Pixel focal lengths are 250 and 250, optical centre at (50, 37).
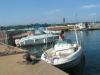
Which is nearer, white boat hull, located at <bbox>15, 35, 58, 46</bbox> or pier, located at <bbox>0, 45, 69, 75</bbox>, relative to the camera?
pier, located at <bbox>0, 45, 69, 75</bbox>

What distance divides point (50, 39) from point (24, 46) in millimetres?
5882

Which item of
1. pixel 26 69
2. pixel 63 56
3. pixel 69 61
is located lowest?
pixel 69 61

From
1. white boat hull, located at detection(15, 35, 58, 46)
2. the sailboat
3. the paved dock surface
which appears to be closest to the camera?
the paved dock surface

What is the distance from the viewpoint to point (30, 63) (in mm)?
15602

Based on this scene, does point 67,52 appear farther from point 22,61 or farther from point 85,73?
point 22,61

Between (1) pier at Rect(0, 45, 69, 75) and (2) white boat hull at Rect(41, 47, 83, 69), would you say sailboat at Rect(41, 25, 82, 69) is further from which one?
(1) pier at Rect(0, 45, 69, 75)

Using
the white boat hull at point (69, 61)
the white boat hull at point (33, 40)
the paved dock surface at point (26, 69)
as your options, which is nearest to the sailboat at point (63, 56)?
the white boat hull at point (69, 61)

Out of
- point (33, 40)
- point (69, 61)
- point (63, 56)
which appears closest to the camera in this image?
point (69, 61)

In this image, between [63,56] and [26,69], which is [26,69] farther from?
[63,56]

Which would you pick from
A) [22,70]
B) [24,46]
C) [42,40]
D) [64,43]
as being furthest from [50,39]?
[22,70]

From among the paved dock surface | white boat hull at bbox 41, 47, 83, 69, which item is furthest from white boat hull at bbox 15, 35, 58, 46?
the paved dock surface

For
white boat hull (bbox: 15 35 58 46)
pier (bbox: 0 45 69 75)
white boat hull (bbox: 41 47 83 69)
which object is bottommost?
white boat hull (bbox: 15 35 58 46)

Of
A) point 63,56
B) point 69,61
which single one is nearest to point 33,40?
point 63,56

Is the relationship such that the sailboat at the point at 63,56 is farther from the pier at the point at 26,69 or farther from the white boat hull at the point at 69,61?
the pier at the point at 26,69
